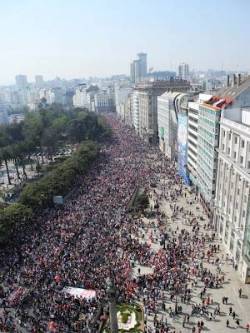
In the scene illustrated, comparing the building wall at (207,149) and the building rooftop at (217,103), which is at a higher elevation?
the building rooftop at (217,103)

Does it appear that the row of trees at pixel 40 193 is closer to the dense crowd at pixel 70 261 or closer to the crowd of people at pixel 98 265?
the crowd of people at pixel 98 265

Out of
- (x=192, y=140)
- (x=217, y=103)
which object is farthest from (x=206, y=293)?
(x=192, y=140)

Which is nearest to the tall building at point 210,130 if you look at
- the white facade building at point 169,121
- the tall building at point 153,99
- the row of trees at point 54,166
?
the white facade building at point 169,121

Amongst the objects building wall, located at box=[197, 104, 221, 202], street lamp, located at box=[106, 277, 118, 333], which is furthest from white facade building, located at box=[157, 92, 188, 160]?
street lamp, located at box=[106, 277, 118, 333]

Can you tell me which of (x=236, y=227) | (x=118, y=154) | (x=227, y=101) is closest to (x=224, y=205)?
(x=236, y=227)

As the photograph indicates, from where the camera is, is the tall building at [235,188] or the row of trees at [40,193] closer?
the tall building at [235,188]

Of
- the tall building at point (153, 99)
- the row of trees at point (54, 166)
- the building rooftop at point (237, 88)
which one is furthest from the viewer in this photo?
the tall building at point (153, 99)

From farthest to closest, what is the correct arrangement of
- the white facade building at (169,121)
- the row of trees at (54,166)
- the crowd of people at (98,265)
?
the white facade building at (169,121) → the row of trees at (54,166) → the crowd of people at (98,265)
